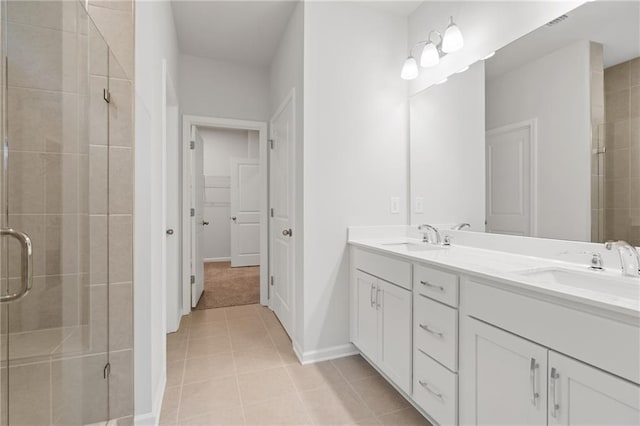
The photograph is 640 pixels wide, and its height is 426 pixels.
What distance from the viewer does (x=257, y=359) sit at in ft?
7.38

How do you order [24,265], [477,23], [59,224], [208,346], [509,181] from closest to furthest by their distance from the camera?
[24,265] < [59,224] < [509,181] < [477,23] < [208,346]

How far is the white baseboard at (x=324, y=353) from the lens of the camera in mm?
2195

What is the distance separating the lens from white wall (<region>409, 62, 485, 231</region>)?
1.92m

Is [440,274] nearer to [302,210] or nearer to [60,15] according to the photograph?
[302,210]

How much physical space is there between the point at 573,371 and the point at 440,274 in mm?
579

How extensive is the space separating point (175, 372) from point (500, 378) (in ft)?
6.45

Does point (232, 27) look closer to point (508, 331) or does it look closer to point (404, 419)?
point (508, 331)

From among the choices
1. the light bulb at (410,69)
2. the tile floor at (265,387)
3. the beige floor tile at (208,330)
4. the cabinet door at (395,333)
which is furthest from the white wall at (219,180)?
the cabinet door at (395,333)

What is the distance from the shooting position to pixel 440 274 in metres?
1.41

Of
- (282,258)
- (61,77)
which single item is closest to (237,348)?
(282,258)

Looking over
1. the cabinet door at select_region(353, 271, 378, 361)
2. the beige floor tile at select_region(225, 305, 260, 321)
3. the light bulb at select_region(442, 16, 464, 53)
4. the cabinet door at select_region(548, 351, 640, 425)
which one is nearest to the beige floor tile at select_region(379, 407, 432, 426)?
the cabinet door at select_region(353, 271, 378, 361)

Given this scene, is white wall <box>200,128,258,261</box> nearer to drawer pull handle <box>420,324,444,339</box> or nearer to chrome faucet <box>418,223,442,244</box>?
chrome faucet <box>418,223,442,244</box>

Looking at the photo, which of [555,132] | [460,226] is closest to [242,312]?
[460,226]

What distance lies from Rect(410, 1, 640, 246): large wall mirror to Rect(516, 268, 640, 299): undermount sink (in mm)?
233
